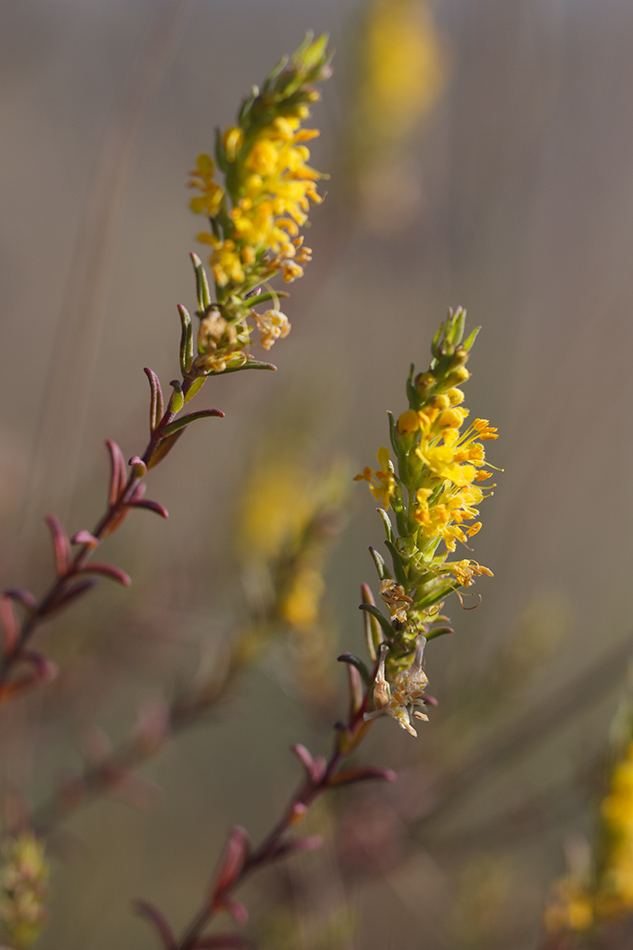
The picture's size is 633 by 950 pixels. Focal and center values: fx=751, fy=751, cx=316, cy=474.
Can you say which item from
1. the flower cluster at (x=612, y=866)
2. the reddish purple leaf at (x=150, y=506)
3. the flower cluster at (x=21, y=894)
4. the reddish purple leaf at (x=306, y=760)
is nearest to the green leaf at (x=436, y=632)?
the reddish purple leaf at (x=306, y=760)

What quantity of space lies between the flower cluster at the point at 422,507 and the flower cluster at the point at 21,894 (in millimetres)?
790

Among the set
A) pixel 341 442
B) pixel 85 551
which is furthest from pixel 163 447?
pixel 341 442

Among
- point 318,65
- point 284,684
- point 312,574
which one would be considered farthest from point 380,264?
point 318,65

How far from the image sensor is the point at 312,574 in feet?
5.19

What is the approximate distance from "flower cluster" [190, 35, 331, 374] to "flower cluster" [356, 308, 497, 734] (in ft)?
0.64

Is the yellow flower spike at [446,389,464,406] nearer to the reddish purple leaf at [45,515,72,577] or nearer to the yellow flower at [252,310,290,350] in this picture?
the yellow flower at [252,310,290,350]

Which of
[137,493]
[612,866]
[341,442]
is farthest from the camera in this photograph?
[341,442]

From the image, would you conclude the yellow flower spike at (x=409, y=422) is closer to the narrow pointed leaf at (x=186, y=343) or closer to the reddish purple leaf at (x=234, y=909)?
the narrow pointed leaf at (x=186, y=343)

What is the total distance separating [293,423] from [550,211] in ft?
10.8

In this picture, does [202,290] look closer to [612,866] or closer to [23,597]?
[23,597]

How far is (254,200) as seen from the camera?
88 centimetres

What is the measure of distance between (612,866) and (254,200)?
139cm

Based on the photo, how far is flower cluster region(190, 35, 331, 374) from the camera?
85 centimetres

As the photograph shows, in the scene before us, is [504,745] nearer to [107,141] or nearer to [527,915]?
[527,915]
